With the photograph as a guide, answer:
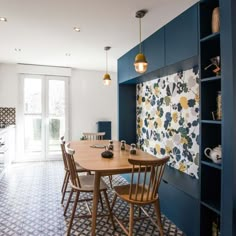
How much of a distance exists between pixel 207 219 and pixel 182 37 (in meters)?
1.89

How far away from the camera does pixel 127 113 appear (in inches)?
181

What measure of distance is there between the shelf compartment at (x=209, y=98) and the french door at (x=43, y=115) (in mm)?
4388

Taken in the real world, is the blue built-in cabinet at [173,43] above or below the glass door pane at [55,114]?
above

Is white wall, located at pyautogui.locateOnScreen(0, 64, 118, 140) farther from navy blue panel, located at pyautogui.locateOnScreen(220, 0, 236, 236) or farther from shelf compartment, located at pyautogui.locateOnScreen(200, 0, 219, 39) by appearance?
navy blue panel, located at pyautogui.locateOnScreen(220, 0, 236, 236)

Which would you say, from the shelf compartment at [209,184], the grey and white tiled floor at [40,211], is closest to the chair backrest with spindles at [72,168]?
the grey and white tiled floor at [40,211]

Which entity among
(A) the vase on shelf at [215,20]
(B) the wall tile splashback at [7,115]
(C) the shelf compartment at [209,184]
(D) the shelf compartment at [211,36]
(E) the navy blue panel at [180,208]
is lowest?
(E) the navy blue panel at [180,208]

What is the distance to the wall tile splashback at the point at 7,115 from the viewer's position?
5316 millimetres

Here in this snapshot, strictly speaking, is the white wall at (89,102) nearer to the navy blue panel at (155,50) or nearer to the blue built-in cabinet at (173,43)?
the blue built-in cabinet at (173,43)

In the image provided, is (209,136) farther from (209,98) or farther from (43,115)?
(43,115)

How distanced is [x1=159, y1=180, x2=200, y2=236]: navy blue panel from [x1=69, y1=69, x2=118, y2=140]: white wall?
3513 mm

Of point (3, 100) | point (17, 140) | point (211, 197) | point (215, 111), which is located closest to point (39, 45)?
point (3, 100)

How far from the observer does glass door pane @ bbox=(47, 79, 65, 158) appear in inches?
226

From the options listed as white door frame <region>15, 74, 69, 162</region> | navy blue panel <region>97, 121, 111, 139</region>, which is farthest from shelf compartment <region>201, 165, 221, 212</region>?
white door frame <region>15, 74, 69, 162</region>

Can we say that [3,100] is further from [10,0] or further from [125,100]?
[10,0]
